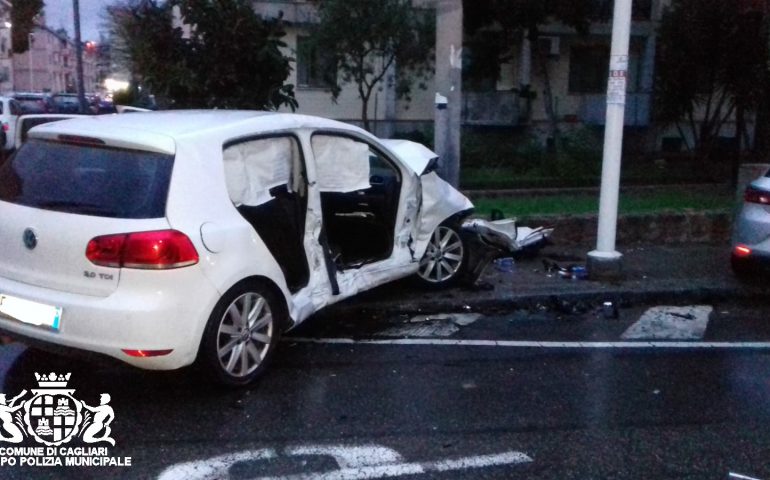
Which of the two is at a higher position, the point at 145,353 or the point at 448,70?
the point at 448,70

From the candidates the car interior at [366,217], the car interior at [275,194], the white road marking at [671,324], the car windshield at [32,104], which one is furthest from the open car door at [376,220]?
the car windshield at [32,104]

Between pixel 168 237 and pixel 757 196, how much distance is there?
538 cm

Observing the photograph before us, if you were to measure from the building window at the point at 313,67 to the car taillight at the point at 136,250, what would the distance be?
49.7 feet

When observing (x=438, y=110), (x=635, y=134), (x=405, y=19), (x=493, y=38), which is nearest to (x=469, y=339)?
(x=438, y=110)

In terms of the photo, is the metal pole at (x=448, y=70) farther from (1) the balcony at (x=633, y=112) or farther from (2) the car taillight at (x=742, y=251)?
(1) the balcony at (x=633, y=112)

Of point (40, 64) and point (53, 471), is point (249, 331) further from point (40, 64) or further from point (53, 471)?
point (40, 64)

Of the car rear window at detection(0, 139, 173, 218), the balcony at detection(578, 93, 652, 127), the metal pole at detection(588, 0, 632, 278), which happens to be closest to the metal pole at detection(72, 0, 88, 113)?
the balcony at detection(578, 93, 652, 127)

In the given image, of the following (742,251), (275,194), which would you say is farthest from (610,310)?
(275,194)

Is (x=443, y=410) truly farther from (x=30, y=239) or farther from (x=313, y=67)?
(x=313, y=67)

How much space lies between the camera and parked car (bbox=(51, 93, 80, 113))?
30984mm

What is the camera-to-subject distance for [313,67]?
880 inches

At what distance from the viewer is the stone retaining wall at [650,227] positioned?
10320mm

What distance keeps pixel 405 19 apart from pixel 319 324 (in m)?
13.4

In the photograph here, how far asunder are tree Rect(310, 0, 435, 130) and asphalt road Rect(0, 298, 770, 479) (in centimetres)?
1248
